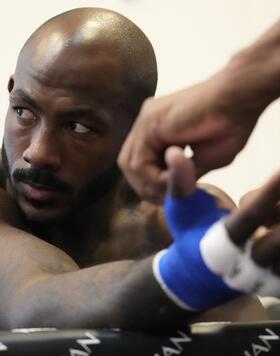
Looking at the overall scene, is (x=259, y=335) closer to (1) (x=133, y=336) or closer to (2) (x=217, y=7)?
(1) (x=133, y=336)

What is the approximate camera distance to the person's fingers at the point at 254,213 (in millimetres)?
434

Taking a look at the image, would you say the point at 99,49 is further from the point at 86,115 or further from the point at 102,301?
the point at 102,301

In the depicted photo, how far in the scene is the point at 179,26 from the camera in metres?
1.63

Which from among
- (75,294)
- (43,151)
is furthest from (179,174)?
(43,151)

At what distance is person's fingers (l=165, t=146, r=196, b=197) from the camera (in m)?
0.44

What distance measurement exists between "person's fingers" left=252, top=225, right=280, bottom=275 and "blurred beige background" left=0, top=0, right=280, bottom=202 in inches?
47.3

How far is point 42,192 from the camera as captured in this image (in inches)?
32.7

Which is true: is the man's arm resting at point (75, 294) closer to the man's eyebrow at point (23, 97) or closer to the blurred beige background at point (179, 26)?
the man's eyebrow at point (23, 97)

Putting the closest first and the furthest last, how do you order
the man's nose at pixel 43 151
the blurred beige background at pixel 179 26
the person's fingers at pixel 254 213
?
the person's fingers at pixel 254 213
the man's nose at pixel 43 151
the blurred beige background at pixel 179 26

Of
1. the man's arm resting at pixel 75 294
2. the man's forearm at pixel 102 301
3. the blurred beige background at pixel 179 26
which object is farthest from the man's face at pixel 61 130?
the blurred beige background at pixel 179 26

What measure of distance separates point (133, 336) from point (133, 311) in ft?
0.09

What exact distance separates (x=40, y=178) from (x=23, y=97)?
0.13 metres

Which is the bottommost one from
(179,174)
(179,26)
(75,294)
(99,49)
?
(75,294)

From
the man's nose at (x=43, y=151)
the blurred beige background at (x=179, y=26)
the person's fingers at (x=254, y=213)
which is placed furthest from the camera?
the blurred beige background at (x=179, y=26)
